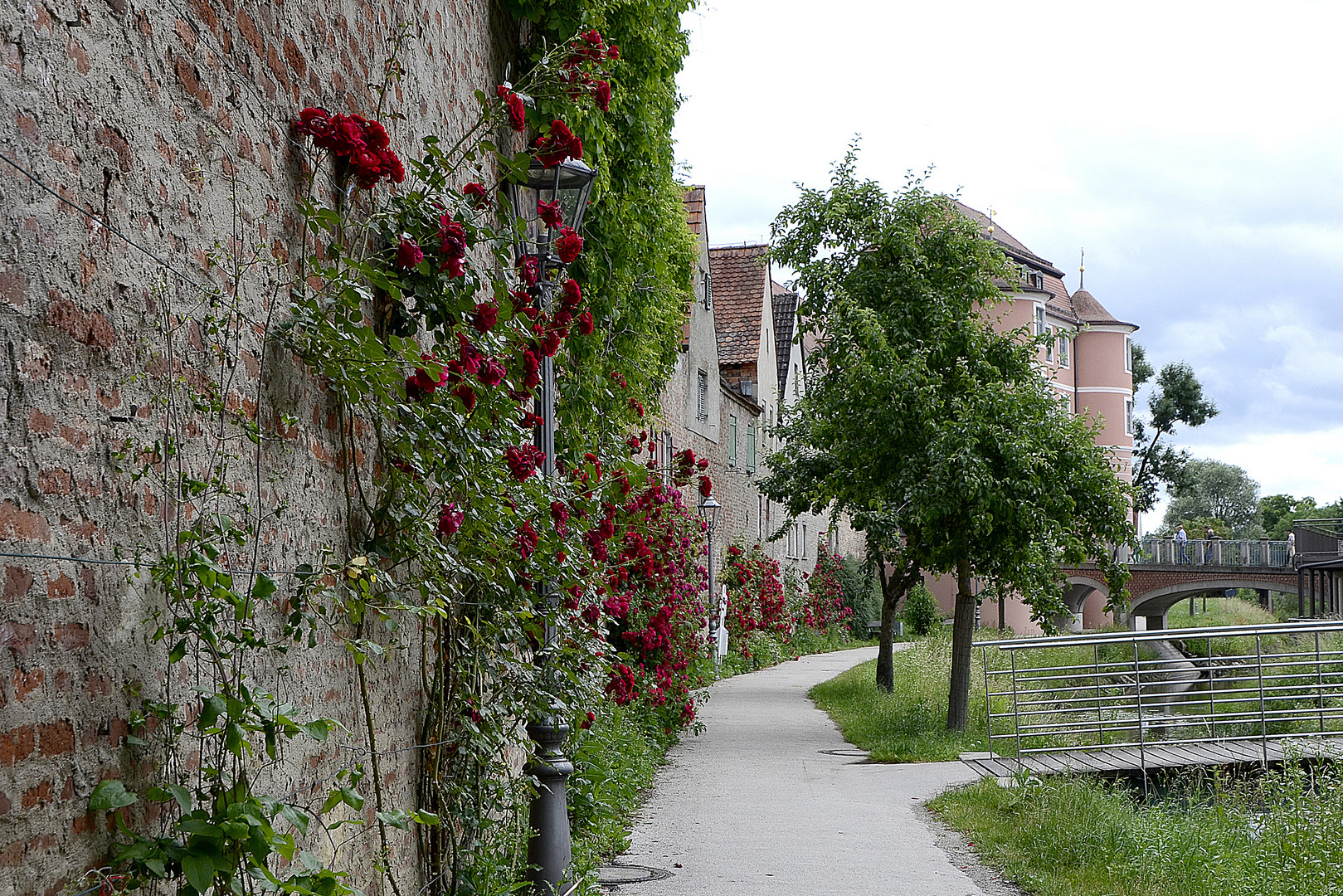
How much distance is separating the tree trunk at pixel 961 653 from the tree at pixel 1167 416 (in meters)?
55.0

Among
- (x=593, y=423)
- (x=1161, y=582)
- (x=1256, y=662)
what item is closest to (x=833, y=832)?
(x=593, y=423)

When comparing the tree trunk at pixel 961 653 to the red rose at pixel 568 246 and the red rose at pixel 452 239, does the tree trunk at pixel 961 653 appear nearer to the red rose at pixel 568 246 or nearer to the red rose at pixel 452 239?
the red rose at pixel 568 246

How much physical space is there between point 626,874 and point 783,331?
32.6 meters

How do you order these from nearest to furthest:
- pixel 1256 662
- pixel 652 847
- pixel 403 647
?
pixel 403 647
pixel 652 847
pixel 1256 662

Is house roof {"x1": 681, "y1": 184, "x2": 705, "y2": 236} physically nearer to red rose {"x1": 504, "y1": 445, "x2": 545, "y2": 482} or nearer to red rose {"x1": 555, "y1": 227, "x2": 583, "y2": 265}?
red rose {"x1": 555, "y1": 227, "x2": 583, "y2": 265}

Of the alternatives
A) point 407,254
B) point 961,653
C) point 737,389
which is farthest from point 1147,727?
point 737,389

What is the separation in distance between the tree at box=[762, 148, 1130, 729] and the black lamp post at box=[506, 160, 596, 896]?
24.4 feet

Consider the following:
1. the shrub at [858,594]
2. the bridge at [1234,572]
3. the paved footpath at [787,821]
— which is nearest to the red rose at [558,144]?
the paved footpath at [787,821]

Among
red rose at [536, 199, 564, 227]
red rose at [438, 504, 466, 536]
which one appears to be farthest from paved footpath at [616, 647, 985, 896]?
red rose at [536, 199, 564, 227]

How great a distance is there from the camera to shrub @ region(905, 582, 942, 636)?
120ft

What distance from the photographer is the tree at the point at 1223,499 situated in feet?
268

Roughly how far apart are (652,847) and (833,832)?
4.88 feet

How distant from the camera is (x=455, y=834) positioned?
4.67m

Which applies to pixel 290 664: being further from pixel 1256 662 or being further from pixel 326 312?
pixel 1256 662
